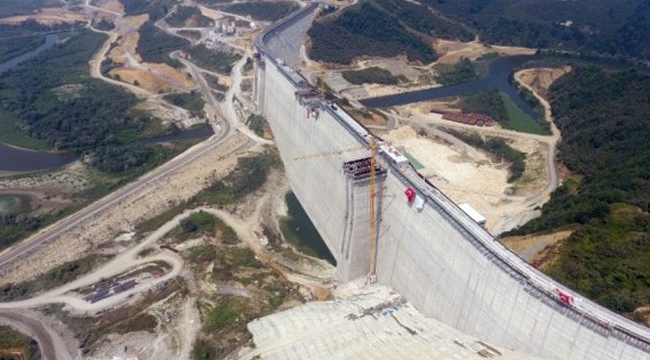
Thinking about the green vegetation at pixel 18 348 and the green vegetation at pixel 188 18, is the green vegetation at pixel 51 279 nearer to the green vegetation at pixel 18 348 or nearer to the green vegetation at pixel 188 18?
the green vegetation at pixel 18 348

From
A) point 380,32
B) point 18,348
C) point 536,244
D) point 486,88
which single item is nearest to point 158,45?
point 380,32

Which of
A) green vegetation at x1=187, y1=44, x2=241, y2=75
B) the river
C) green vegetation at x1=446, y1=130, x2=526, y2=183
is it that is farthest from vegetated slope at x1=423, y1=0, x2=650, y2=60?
green vegetation at x1=446, y1=130, x2=526, y2=183

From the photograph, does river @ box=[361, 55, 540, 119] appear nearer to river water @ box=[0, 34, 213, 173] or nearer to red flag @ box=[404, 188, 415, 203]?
river water @ box=[0, 34, 213, 173]

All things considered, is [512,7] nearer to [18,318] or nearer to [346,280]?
[346,280]

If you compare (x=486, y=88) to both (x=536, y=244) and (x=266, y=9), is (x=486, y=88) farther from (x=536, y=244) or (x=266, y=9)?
(x=536, y=244)

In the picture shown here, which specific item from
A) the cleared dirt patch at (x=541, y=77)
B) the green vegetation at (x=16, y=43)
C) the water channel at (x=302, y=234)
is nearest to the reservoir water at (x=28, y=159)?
the water channel at (x=302, y=234)

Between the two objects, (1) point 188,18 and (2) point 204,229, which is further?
(1) point 188,18
